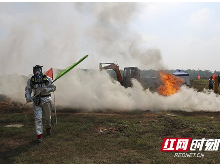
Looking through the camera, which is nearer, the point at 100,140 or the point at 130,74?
the point at 100,140

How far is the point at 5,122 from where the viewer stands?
9.70 metres

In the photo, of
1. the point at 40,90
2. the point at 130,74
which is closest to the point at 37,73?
the point at 40,90

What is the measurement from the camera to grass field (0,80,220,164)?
5398mm

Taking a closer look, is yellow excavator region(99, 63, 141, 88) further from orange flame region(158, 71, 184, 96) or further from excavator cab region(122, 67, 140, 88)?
orange flame region(158, 71, 184, 96)

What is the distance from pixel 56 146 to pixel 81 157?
1.29 metres

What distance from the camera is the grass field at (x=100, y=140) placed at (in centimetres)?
540

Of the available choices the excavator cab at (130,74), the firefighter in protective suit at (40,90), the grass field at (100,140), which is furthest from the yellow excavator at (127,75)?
the firefighter in protective suit at (40,90)

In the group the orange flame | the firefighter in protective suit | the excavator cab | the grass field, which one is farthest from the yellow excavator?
the firefighter in protective suit

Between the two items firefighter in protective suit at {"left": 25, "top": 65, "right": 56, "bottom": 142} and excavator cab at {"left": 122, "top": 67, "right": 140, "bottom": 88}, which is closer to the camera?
firefighter in protective suit at {"left": 25, "top": 65, "right": 56, "bottom": 142}

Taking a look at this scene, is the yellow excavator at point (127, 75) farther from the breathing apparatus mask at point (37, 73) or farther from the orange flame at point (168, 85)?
the breathing apparatus mask at point (37, 73)

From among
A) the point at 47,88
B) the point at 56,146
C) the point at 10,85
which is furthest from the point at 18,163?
the point at 10,85

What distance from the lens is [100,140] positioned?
702 cm

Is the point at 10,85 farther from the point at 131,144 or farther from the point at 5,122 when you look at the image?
the point at 131,144

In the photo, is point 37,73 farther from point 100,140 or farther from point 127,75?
point 127,75
